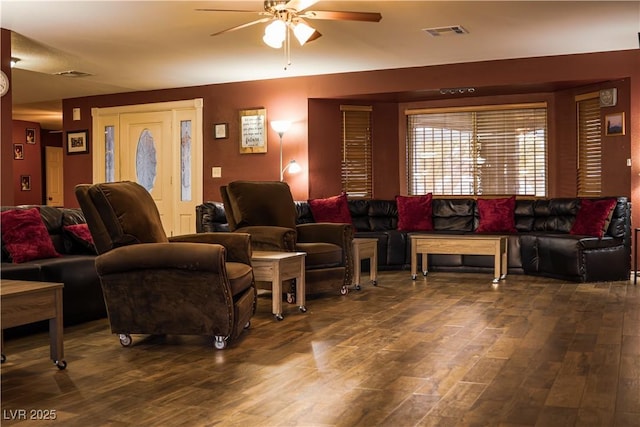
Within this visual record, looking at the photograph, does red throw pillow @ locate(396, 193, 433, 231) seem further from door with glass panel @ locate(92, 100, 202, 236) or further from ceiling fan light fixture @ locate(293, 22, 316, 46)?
ceiling fan light fixture @ locate(293, 22, 316, 46)

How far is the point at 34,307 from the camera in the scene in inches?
132

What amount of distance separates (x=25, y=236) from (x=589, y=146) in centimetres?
616

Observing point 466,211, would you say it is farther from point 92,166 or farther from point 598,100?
point 92,166

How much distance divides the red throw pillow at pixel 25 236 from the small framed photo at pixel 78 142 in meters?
5.88

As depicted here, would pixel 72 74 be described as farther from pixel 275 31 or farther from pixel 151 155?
pixel 275 31

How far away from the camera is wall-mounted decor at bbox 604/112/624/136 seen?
7.49 metres

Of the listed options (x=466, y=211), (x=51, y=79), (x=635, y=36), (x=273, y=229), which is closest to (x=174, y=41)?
(x=273, y=229)

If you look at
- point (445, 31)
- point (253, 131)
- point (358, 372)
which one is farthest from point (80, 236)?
point (253, 131)

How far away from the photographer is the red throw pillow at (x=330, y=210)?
8023 millimetres

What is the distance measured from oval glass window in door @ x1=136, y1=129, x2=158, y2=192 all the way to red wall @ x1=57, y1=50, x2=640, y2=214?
55 cm

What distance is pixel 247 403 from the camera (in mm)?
2965

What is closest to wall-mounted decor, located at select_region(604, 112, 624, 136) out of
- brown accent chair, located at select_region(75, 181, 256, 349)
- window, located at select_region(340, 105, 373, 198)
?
window, located at select_region(340, 105, 373, 198)

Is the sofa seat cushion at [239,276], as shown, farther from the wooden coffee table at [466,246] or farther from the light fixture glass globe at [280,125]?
the light fixture glass globe at [280,125]

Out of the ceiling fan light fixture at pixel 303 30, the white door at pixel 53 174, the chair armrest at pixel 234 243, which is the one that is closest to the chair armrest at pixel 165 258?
the chair armrest at pixel 234 243
